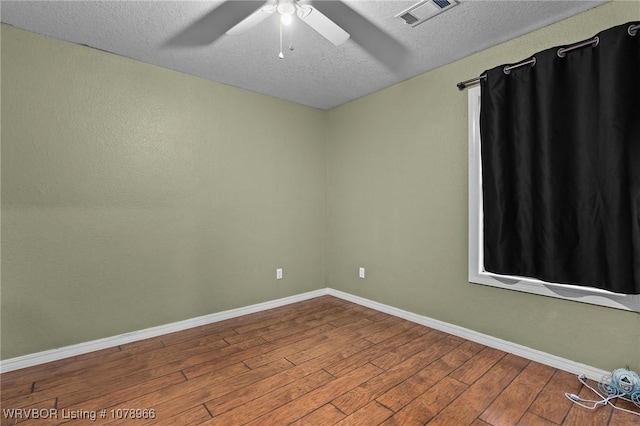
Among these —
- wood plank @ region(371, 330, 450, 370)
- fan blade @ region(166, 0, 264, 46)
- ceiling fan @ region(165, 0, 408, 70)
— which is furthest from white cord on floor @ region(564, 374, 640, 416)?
fan blade @ region(166, 0, 264, 46)

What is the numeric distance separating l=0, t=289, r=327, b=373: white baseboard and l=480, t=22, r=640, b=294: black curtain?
237 cm

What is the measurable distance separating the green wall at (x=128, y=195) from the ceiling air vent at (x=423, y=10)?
74.7 inches

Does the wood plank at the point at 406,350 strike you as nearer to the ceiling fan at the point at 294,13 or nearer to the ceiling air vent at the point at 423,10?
the ceiling fan at the point at 294,13

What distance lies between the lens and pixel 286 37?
2.36 metres

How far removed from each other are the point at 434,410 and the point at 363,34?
2542 mm

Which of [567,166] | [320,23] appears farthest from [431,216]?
[320,23]

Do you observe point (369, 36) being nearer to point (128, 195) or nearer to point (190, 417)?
point (128, 195)

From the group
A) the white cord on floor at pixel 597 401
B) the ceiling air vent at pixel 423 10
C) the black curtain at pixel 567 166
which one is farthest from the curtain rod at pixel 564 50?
the white cord on floor at pixel 597 401

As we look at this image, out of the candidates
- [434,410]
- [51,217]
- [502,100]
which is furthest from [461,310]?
[51,217]

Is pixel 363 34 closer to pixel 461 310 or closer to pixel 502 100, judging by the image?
pixel 502 100

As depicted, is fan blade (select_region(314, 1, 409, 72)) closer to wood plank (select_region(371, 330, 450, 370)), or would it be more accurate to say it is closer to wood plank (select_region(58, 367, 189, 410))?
wood plank (select_region(371, 330, 450, 370))

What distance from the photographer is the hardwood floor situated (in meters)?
1.74

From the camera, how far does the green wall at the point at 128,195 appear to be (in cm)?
228

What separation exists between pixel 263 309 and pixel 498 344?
7.55ft
